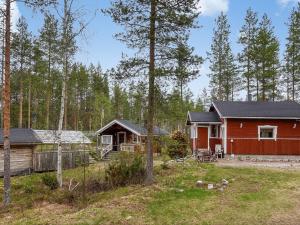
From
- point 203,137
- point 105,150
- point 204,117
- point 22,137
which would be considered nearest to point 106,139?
point 105,150

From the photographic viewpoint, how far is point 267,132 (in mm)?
23984

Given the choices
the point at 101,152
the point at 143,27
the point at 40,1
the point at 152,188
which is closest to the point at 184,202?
the point at 152,188

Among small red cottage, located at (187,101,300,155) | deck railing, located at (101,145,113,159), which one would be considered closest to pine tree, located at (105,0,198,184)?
small red cottage, located at (187,101,300,155)

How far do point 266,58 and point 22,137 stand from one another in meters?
24.9

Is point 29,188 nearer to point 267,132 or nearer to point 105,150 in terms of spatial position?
point 105,150

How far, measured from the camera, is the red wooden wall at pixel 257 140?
77.1ft

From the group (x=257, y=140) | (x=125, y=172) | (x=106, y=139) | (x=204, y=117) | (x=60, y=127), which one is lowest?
(x=125, y=172)

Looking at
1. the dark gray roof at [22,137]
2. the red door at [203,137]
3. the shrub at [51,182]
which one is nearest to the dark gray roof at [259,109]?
the red door at [203,137]

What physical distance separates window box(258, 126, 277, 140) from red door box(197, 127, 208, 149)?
171 inches

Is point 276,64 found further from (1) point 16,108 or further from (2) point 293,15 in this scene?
(1) point 16,108

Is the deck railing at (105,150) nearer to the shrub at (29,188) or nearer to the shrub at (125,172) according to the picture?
the shrub at (29,188)

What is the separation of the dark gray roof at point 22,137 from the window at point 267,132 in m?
16.1

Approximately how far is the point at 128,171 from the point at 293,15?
28.3m

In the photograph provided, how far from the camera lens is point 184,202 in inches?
466
